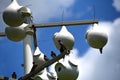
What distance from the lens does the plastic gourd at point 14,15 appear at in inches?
216

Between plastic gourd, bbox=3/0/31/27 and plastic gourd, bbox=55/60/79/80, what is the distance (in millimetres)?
716

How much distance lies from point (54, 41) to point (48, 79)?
0.86 metres

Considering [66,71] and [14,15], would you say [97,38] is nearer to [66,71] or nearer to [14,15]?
[66,71]

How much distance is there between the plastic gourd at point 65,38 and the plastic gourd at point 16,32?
529 mm

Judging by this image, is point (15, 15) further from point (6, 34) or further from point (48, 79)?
point (48, 79)

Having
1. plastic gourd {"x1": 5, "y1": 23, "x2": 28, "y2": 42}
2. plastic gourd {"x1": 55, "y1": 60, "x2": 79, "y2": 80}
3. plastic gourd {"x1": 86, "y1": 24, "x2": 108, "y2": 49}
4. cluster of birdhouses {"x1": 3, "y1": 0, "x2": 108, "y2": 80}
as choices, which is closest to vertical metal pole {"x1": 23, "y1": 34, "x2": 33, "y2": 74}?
cluster of birdhouses {"x1": 3, "y1": 0, "x2": 108, "y2": 80}

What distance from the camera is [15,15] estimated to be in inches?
218

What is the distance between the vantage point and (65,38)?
6.10 m

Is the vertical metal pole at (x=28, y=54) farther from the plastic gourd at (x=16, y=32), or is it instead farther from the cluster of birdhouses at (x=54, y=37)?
the plastic gourd at (x=16, y=32)

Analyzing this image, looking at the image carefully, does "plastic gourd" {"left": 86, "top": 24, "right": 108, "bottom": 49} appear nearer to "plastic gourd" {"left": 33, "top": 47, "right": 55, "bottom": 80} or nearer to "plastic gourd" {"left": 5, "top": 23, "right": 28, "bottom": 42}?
"plastic gourd" {"left": 33, "top": 47, "right": 55, "bottom": 80}

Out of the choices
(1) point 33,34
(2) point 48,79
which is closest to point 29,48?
(1) point 33,34

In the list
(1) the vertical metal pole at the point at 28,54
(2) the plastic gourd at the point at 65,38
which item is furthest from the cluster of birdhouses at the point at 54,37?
(1) the vertical metal pole at the point at 28,54

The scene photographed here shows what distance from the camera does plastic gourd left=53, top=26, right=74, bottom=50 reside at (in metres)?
6.07

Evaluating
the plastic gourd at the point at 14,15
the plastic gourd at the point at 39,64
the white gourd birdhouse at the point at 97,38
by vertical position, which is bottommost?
the plastic gourd at the point at 39,64
